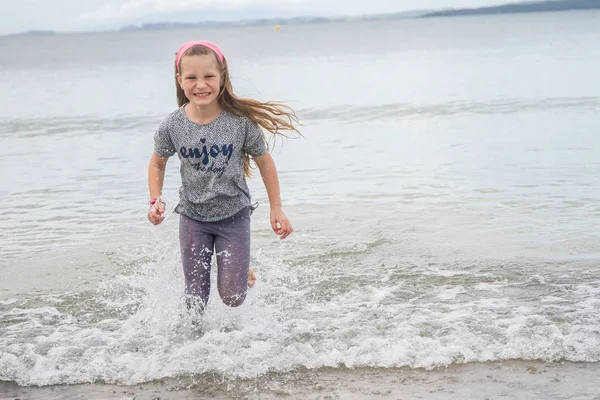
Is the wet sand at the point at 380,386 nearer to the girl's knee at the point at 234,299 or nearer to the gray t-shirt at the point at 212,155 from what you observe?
the girl's knee at the point at 234,299

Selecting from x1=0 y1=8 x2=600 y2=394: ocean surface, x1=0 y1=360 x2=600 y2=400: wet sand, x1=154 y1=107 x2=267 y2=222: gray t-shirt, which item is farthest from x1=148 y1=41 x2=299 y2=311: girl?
x1=0 y1=360 x2=600 y2=400: wet sand

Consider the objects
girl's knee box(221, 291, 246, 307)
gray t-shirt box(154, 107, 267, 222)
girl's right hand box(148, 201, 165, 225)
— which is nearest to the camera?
girl's right hand box(148, 201, 165, 225)

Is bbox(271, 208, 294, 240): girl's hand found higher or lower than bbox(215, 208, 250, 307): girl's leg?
higher

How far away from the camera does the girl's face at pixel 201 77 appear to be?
462 centimetres

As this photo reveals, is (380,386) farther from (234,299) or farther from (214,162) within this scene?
(214,162)

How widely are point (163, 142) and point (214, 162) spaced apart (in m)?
0.34

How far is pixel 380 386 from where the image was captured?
14.0 feet

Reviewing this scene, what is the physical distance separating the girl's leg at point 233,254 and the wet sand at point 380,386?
637 mm

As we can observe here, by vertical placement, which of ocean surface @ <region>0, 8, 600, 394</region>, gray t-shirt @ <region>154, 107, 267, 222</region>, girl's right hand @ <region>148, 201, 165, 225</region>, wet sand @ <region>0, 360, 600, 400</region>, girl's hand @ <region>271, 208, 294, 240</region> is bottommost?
wet sand @ <region>0, 360, 600, 400</region>

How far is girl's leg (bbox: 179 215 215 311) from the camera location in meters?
4.91

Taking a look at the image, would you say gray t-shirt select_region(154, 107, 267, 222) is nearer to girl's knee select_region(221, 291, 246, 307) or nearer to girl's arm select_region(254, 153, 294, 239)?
girl's arm select_region(254, 153, 294, 239)

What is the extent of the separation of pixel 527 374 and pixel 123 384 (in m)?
2.19

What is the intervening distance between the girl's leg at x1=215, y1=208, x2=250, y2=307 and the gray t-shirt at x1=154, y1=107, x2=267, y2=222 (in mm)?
77

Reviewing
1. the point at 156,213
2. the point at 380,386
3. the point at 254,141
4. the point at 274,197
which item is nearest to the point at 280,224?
the point at 274,197
